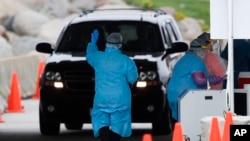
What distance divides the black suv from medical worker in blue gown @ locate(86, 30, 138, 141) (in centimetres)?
442

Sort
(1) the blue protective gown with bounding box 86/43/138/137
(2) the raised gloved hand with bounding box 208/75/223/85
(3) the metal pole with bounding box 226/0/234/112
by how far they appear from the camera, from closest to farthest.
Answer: (3) the metal pole with bounding box 226/0/234/112 → (1) the blue protective gown with bounding box 86/43/138/137 → (2) the raised gloved hand with bounding box 208/75/223/85

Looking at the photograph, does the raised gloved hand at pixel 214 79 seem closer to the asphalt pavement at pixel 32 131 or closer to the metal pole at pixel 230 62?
the metal pole at pixel 230 62

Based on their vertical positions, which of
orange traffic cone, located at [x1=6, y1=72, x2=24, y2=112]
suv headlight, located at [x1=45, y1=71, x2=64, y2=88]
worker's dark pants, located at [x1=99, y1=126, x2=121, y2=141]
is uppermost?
suv headlight, located at [x1=45, y1=71, x2=64, y2=88]

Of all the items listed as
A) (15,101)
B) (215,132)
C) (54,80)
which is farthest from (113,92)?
(15,101)

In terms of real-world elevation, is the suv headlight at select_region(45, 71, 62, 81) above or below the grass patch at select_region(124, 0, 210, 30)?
above

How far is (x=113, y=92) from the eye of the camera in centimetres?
1594

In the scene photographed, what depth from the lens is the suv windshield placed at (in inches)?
844

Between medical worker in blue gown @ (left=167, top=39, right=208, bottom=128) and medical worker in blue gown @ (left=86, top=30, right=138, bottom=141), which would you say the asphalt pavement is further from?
medical worker in blue gown @ (left=86, top=30, right=138, bottom=141)

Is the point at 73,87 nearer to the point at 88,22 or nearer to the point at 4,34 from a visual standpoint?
the point at 88,22

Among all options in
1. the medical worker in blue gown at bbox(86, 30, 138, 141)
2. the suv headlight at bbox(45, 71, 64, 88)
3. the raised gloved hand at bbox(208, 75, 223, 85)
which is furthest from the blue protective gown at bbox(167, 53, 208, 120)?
the suv headlight at bbox(45, 71, 64, 88)

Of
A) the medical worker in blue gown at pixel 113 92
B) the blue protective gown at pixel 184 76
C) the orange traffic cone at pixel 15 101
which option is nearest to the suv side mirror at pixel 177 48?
the blue protective gown at pixel 184 76

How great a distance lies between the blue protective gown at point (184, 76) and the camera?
17.6m

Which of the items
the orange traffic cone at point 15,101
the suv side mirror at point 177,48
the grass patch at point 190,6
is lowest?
the orange traffic cone at point 15,101

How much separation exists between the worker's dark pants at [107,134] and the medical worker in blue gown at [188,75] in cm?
184
